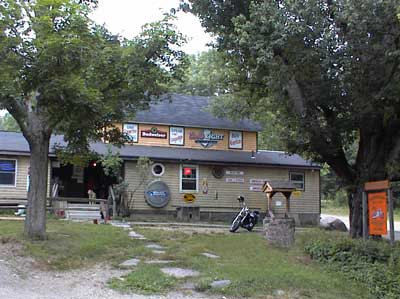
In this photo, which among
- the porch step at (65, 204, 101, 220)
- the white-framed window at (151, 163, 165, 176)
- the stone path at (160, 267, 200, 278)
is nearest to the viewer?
the stone path at (160, 267, 200, 278)

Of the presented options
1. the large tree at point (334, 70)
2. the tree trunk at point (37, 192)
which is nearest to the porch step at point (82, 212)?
the tree trunk at point (37, 192)

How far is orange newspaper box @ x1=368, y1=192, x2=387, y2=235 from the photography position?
11.5 m

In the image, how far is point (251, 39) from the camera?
45.3 feet

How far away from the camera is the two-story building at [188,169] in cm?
2500

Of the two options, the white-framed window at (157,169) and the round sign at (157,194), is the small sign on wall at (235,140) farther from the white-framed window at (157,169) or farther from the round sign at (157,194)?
the round sign at (157,194)

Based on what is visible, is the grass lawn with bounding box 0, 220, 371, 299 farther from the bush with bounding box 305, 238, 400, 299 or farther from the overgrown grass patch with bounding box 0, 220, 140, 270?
the bush with bounding box 305, 238, 400, 299

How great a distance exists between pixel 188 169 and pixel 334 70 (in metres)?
13.8

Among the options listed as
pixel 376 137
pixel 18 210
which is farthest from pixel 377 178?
pixel 18 210

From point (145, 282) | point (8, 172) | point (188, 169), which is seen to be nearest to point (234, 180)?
point (188, 169)

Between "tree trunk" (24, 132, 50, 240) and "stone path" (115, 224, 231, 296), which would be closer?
"stone path" (115, 224, 231, 296)

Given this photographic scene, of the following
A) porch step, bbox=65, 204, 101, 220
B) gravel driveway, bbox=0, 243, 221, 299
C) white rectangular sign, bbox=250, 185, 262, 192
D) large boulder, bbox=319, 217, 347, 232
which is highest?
white rectangular sign, bbox=250, 185, 262, 192

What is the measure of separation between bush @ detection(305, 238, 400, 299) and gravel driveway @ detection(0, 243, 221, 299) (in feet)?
10.8

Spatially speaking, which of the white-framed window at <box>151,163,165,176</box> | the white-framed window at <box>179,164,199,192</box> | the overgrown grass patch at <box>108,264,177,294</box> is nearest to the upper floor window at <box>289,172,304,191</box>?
the white-framed window at <box>179,164,199,192</box>

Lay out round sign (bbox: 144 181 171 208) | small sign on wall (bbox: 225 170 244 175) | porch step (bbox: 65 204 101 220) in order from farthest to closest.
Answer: small sign on wall (bbox: 225 170 244 175), round sign (bbox: 144 181 171 208), porch step (bbox: 65 204 101 220)
